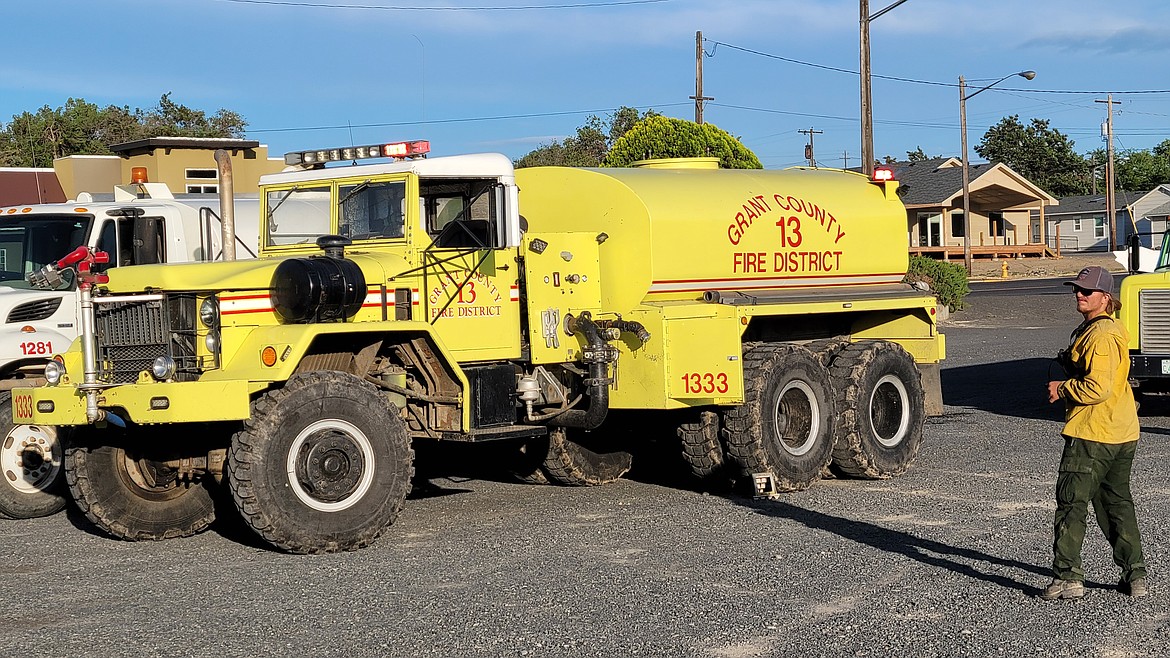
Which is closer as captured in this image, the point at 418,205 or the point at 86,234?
the point at 418,205

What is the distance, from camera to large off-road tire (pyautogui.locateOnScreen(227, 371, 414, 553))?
8594 mm

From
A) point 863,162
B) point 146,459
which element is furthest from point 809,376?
point 863,162

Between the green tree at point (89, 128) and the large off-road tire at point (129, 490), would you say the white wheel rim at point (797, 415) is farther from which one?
the green tree at point (89, 128)

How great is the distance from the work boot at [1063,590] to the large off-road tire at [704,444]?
4313mm

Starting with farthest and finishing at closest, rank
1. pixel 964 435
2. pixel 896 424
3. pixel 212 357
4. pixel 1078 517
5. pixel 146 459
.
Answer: pixel 964 435, pixel 896 424, pixel 146 459, pixel 212 357, pixel 1078 517

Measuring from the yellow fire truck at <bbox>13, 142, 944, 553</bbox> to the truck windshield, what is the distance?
2267mm

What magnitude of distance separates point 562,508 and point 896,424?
135 inches

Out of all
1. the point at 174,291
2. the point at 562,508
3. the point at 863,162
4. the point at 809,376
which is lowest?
the point at 562,508

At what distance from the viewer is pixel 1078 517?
714 centimetres

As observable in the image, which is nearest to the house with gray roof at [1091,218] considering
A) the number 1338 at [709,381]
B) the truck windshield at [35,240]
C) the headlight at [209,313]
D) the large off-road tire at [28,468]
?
the number 1338 at [709,381]

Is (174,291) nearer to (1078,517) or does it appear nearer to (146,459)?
(146,459)

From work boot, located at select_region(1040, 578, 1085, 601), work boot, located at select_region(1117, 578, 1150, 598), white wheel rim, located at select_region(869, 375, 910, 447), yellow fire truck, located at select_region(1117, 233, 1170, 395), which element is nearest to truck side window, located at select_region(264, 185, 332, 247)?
white wheel rim, located at select_region(869, 375, 910, 447)

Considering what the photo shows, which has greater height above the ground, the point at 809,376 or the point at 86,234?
the point at 86,234

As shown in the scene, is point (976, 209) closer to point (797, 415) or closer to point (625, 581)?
point (797, 415)
